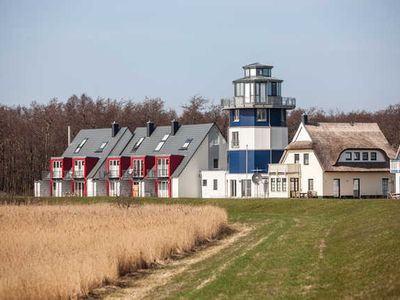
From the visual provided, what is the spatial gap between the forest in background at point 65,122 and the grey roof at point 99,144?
22.4ft

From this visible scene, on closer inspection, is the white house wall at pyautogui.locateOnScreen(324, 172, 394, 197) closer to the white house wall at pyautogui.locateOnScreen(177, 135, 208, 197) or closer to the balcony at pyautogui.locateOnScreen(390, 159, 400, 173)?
the balcony at pyautogui.locateOnScreen(390, 159, 400, 173)

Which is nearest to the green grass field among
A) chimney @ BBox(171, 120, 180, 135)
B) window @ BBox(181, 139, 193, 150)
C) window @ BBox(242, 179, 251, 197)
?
window @ BBox(242, 179, 251, 197)

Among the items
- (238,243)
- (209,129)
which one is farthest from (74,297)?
(209,129)

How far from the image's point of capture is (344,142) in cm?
7000

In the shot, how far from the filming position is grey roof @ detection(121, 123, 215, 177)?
76688mm

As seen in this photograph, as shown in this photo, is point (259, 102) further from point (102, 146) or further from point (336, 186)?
point (102, 146)

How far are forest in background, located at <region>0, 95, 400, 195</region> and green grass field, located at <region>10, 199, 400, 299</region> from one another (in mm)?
56211

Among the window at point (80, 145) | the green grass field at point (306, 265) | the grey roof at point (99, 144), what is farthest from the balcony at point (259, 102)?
the green grass field at point (306, 265)

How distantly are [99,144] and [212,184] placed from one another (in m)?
16.6

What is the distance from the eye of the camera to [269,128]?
241 ft

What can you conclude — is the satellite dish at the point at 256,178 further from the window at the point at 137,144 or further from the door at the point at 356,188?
the window at the point at 137,144

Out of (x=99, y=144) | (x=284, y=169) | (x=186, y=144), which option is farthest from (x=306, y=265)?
(x=99, y=144)

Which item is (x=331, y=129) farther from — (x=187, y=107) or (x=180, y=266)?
(x=180, y=266)

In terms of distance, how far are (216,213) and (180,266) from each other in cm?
1442
